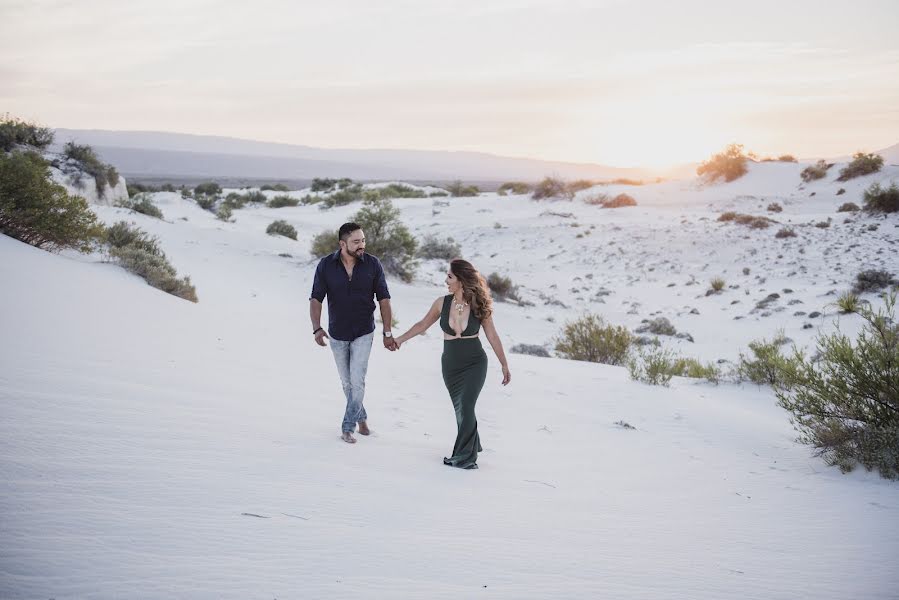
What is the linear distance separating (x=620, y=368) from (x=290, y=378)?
5.47m

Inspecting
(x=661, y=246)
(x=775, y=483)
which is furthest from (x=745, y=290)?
(x=775, y=483)

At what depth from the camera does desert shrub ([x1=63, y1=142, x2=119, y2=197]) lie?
18.1 metres

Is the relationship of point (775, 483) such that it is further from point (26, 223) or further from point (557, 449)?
point (26, 223)

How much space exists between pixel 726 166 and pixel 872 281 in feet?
77.0

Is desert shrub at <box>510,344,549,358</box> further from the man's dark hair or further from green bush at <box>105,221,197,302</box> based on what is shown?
the man's dark hair

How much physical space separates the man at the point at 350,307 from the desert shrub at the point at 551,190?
1241 inches

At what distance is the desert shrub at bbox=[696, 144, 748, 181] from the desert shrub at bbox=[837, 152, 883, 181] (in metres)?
5.58

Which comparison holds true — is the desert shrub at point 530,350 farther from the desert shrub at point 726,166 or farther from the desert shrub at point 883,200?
the desert shrub at point 726,166

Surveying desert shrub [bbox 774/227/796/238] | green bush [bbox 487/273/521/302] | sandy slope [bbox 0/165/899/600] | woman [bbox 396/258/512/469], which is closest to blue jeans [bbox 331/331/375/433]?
sandy slope [bbox 0/165/899/600]

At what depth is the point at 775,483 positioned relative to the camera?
5062 mm

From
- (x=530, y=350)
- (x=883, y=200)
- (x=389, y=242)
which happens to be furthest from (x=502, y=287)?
(x=883, y=200)

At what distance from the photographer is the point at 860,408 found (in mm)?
5445

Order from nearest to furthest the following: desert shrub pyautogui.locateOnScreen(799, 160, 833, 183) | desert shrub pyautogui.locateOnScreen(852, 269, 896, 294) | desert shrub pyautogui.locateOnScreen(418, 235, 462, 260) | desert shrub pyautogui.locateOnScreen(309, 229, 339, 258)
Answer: desert shrub pyautogui.locateOnScreen(852, 269, 896, 294) < desert shrub pyautogui.locateOnScreen(309, 229, 339, 258) < desert shrub pyautogui.locateOnScreen(418, 235, 462, 260) < desert shrub pyautogui.locateOnScreen(799, 160, 833, 183)

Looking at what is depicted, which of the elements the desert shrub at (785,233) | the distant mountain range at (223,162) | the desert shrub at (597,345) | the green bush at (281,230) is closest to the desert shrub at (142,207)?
the green bush at (281,230)
